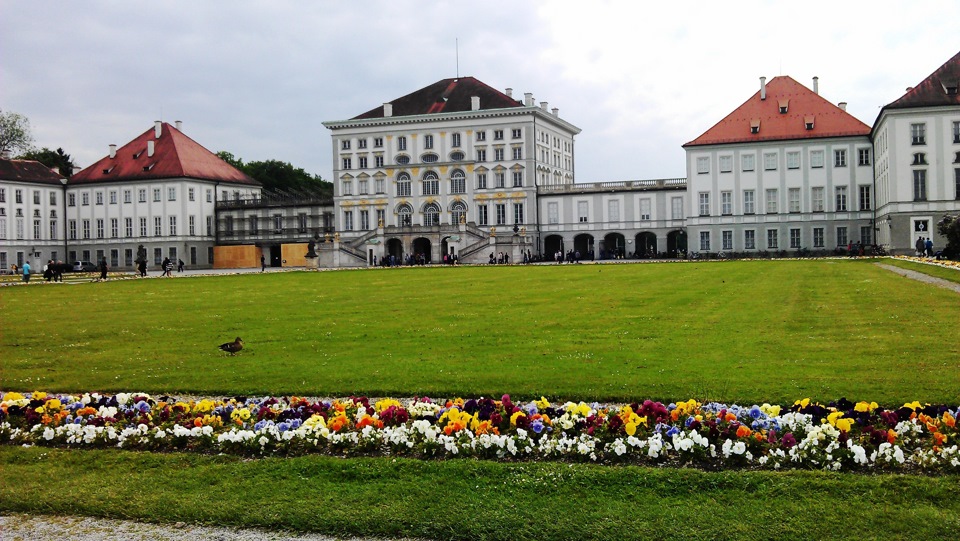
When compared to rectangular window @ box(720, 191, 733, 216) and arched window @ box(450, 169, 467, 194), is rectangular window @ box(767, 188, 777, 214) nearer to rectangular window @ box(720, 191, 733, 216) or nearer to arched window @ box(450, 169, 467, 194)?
rectangular window @ box(720, 191, 733, 216)

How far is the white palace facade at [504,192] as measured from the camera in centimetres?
6141

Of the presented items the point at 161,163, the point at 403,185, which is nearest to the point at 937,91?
the point at 403,185

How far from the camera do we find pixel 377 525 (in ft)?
22.7

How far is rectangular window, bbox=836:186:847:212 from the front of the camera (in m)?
69.4

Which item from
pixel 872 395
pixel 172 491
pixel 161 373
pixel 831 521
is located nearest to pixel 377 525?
pixel 172 491

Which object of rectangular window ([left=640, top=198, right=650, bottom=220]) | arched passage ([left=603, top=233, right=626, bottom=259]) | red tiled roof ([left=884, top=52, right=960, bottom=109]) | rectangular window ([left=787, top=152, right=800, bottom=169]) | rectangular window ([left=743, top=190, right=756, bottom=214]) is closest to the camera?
red tiled roof ([left=884, top=52, right=960, bottom=109])

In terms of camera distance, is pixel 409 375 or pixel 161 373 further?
pixel 161 373

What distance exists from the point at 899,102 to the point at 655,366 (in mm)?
51767

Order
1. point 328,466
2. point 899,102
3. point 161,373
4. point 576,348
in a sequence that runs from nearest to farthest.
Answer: point 328,466 → point 161,373 → point 576,348 → point 899,102

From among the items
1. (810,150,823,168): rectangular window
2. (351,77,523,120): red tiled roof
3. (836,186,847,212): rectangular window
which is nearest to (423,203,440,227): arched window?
(351,77,523,120): red tiled roof

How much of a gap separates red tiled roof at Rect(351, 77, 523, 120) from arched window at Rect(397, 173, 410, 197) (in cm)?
627

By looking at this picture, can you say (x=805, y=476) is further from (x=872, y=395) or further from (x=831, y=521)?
(x=872, y=395)

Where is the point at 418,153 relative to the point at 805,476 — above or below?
above

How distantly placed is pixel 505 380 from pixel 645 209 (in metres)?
69.2
